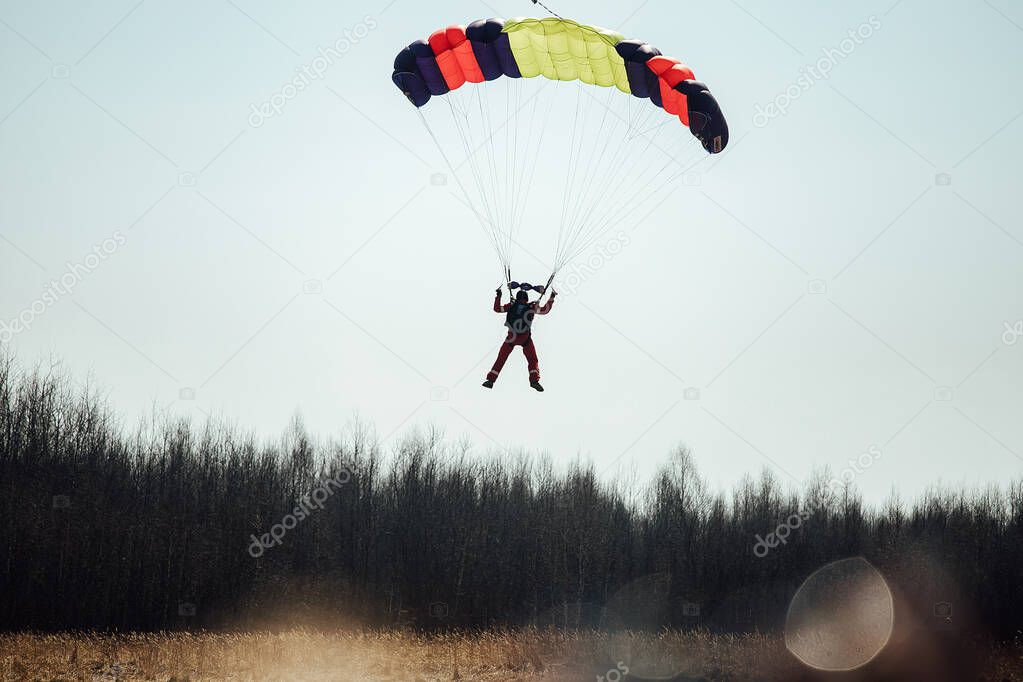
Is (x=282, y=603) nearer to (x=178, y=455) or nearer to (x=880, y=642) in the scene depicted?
(x=178, y=455)

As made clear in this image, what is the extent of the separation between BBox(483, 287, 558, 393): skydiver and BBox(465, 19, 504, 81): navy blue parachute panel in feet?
13.3

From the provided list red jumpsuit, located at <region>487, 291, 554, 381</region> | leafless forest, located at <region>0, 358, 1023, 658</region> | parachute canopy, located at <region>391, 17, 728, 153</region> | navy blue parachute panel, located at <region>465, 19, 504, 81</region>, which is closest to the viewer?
red jumpsuit, located at <region>487, 291, 554, 381</region>

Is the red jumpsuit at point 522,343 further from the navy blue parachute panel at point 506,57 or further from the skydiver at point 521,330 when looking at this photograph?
the navy blue parachute panel at point 506,57

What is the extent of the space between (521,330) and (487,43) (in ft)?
15.4

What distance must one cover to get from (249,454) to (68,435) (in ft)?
26.7

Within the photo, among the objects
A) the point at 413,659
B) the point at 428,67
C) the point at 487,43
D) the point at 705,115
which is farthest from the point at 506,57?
the point at 413,659

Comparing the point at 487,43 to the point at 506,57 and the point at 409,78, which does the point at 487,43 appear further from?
the point at 409,78

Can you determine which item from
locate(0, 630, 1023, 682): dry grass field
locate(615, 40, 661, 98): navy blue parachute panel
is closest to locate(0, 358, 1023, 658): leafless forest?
locate(0, 630, 1023, 682): dry grass field

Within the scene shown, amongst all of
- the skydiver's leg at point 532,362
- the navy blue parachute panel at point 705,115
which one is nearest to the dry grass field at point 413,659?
the skydiver's leg at point 532,362

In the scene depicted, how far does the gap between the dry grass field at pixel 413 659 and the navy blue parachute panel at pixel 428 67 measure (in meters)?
11.3

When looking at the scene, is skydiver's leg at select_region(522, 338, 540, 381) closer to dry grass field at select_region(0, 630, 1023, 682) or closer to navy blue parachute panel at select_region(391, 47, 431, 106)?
navy blue parachute panel at select_region(391, 47, 431, 106)

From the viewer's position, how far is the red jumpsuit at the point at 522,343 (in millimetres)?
13320

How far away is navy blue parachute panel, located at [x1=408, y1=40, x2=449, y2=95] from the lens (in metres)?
15.1

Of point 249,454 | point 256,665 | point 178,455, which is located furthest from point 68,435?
point 256,665
